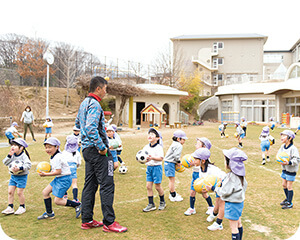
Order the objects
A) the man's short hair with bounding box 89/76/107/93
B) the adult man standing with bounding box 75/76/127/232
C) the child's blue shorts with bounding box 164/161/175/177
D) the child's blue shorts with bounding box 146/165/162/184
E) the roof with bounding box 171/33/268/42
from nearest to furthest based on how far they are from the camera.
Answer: the adult man standing with bounding box 75/76/127/232, the man's short hair with bounding box 89/76/107/93, the child's blue shorts with bounding box 146/165/162/184, the child's blue shorts with bounding box 164/161/175/177, the roof with bounding box 171/33/268/42

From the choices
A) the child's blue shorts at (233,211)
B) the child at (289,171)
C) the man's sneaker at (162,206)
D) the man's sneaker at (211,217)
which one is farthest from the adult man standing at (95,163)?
the child at (289,171)

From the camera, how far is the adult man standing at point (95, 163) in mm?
4188

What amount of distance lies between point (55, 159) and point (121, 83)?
813 inches

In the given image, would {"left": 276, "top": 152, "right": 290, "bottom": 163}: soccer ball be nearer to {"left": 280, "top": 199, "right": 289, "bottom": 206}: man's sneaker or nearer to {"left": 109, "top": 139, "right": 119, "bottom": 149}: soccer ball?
{"left": 280, "top": 199, "right": 289, "bottom": 206}: man's sneaker

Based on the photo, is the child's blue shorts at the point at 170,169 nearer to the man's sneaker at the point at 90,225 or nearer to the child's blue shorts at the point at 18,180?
the man's sneaker at the point at 90,225

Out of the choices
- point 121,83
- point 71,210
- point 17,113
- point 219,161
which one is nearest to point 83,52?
point 121,83

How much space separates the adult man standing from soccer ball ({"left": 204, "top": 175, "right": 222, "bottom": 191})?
61.3 inches

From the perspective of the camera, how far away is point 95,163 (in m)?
4.27

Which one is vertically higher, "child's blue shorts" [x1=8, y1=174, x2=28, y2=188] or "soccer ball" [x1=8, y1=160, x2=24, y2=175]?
"soccer ball" [x1=8, y1=160, x2=24, y2=175]

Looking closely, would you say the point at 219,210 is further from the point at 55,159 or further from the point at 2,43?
the point at 2,43

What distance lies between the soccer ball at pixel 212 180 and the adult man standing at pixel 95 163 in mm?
1557

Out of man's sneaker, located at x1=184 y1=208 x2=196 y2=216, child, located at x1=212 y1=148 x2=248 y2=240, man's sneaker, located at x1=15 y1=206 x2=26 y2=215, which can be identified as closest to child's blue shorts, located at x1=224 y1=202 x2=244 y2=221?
child, located at x1=212 y1=148 x2=248 y2=240

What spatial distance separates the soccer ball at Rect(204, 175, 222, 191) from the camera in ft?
14.0

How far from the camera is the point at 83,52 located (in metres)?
47.9
